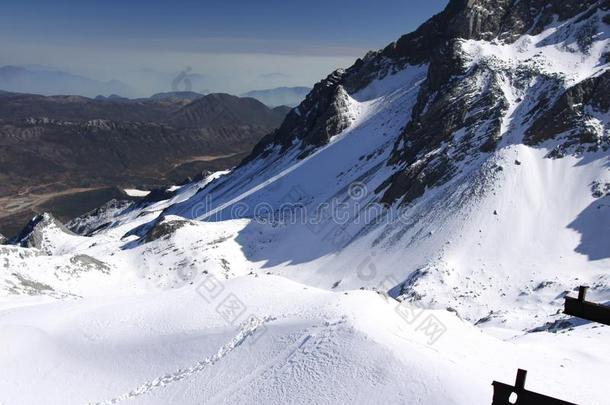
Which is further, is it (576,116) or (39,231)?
(39,231)

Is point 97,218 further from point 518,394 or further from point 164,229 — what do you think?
point 518,394

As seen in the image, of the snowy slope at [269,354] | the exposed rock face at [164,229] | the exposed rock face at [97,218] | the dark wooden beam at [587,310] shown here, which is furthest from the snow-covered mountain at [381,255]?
the exposed rock face at [97,218]

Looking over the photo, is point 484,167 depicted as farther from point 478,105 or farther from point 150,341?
point 150,341

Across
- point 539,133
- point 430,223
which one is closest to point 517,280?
point 430,223

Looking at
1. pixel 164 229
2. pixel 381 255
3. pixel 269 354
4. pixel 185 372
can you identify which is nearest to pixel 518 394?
pixel 269 354

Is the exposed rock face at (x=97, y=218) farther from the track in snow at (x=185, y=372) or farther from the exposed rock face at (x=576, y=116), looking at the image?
the track in snow at (x=185, y=372)

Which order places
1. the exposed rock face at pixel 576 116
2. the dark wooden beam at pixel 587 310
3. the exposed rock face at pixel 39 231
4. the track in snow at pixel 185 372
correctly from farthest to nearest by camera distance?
the exposed rock face at pixel 39 231 < the exposed rock face at pixel 576 116 < the track in snow at pixel 185 372 < the dark wooden beam at pixel 587 310

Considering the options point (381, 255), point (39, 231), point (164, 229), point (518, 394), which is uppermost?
point (518, 394)

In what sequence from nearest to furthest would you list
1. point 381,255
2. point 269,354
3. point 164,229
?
point 269,354
point 381,255
point 164,229
